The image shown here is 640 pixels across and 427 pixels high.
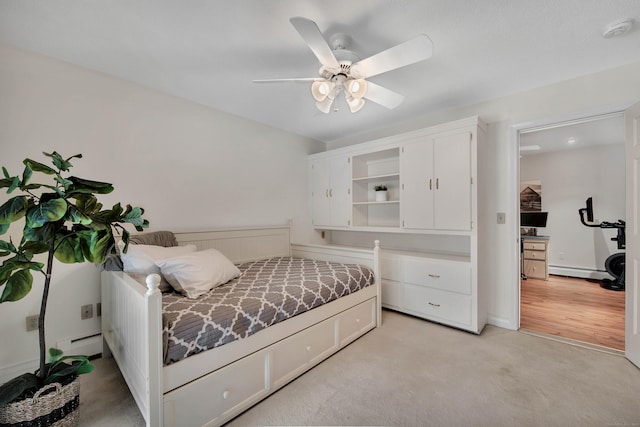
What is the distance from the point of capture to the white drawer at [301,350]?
1781mm

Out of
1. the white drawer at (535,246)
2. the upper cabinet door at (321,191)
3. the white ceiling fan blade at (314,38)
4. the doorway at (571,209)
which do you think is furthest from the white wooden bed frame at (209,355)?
the white drawer at (535,246)

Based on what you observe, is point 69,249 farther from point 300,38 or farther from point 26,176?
point 300,38

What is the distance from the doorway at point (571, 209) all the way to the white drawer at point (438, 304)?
3.38 feet

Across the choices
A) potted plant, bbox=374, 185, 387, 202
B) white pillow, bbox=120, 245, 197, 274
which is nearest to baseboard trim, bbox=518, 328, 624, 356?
potted plant, bbox=374, 185, 387, 202

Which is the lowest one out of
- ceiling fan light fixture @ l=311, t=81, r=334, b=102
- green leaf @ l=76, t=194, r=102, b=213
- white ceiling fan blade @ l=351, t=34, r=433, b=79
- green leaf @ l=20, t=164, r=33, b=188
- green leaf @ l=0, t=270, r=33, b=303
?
green leaf @ l=0, t=270, r=33, b=303

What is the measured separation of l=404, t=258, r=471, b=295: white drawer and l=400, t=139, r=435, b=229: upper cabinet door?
399 mm

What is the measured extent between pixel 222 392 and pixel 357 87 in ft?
6.63

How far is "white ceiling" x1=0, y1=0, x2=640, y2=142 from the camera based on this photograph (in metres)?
1.53

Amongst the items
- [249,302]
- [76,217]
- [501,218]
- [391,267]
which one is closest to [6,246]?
[76,217]

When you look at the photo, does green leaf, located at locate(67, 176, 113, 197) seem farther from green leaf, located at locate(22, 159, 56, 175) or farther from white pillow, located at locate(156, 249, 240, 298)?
white pillow, located at locate(156, 249, 240, 298)

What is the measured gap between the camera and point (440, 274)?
2.76 meters

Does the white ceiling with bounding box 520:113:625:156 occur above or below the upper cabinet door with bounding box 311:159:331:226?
above

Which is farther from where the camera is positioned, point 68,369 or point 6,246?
point 68,369

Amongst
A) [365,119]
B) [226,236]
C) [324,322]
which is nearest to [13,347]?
[226,236]
